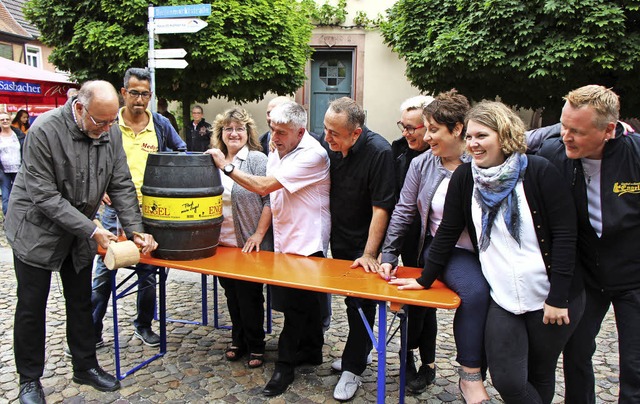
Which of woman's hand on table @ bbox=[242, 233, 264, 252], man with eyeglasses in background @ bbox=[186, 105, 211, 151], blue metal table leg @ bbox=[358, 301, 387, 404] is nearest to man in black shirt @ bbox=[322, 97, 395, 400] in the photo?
blue metal table leg @ bbox=[358, 301, 387, 404]

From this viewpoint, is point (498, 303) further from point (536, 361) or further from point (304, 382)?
point (304, 382)

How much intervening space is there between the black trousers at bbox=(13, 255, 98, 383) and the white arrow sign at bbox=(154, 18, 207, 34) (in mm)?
3838

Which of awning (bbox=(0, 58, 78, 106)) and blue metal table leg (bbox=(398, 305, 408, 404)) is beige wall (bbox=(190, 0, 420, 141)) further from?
blue metal table leg (bbox=(398, 305, 408, 404))

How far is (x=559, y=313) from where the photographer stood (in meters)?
2.15

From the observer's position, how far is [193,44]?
9.56m

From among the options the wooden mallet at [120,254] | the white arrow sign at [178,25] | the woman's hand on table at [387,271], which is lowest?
the woman's hand on table at [387,271]

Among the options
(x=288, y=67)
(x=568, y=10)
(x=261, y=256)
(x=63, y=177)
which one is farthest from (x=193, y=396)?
(x=288, y=67)

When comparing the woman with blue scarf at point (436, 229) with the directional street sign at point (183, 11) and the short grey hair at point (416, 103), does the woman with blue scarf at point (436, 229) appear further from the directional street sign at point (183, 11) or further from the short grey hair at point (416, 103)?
the directional street sign at point (183, 11)

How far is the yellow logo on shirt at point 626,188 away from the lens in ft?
7.50

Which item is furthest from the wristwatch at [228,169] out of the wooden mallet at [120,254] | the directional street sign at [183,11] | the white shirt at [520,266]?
the directional street sign at [183,11]

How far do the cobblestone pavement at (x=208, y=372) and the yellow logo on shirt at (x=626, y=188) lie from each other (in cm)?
144

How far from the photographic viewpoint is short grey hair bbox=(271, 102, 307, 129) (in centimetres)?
300

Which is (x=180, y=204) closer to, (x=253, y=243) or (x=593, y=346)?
(x=253, y=243)

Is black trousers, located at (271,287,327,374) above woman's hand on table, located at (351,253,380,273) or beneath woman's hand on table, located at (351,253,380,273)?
beneath
